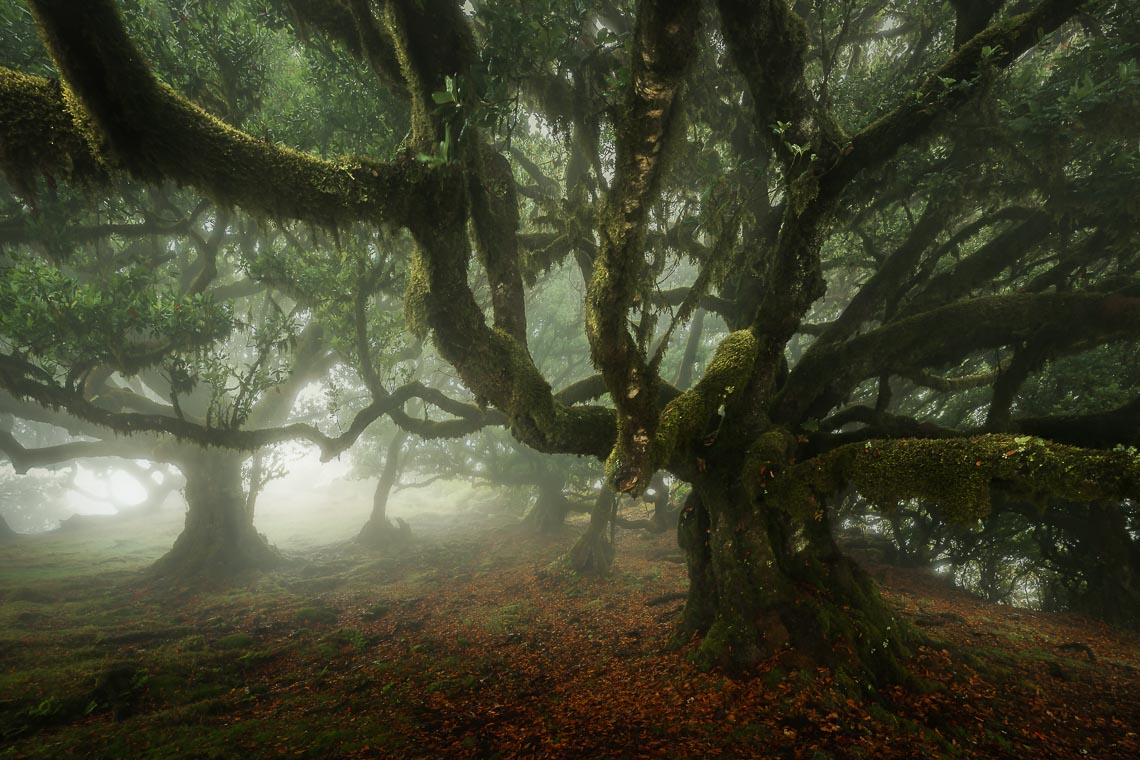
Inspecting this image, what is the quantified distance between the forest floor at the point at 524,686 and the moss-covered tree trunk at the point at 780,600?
1.15 ft

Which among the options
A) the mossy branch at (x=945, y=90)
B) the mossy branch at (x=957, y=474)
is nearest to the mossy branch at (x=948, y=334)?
the mossy branch at (x=957, y=474)

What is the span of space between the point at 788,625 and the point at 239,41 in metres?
15.1

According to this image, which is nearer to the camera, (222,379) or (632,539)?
(222,379)

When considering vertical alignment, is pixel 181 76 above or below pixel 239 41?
below

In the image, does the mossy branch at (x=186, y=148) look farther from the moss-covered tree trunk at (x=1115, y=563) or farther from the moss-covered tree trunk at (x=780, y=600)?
the moss-covered tree trunk at (x=1115, y=563)

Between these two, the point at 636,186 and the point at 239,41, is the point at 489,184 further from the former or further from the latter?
the point at 239,41

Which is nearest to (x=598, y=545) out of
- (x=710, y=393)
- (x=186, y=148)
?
(x=710, y=393)

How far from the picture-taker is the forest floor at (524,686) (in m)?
4.88

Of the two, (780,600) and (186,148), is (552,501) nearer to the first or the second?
(780,600)

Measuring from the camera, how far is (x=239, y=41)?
10.3 metres

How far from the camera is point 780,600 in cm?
645

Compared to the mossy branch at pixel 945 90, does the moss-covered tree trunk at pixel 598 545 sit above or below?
below

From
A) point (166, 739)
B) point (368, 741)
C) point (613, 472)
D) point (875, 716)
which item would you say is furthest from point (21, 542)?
point (875, 716)

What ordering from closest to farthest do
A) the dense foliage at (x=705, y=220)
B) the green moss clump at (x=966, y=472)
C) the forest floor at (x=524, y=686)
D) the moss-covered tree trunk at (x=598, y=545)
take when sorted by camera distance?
the green moss clump at (x=966, y=472), the dense foliage at (x=705, y=220), the forest floor at (x=524, y=686), the moss-covered tree trunk at (x=598, y=545)
